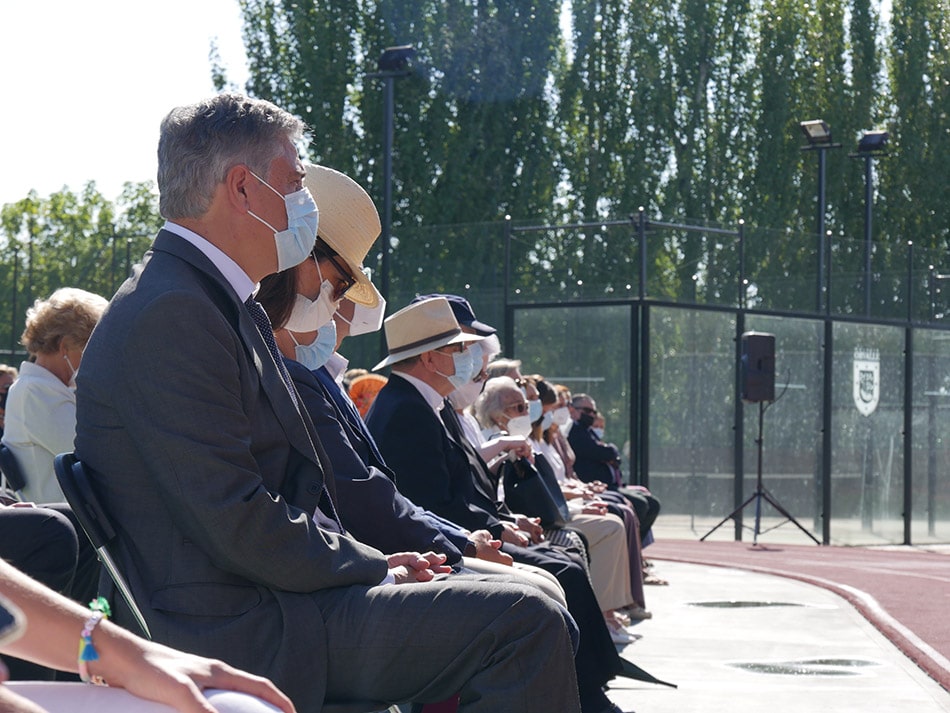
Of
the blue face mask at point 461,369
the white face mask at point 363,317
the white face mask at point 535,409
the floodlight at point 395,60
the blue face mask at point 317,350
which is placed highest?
the floodlight at point 395,60

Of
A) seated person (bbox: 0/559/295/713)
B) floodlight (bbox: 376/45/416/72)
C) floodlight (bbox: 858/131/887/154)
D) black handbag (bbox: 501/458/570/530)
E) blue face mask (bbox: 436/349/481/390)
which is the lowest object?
black handbag (bbox: 501/458/570/530)

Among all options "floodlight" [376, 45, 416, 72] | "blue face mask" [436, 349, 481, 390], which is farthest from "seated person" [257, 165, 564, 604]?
"floodlight" [376, 45, 416, 72]

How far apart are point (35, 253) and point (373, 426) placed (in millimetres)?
20684

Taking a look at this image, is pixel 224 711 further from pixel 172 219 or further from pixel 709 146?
pixel 709 146

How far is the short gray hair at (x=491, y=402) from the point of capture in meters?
7.88

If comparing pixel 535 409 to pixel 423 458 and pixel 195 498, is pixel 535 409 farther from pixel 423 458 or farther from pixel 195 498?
pixel 195 498

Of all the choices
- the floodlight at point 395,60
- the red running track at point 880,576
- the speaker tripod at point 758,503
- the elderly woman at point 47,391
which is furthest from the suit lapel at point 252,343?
the speaker tripod at point 758,503

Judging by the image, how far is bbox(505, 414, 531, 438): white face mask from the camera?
799cm

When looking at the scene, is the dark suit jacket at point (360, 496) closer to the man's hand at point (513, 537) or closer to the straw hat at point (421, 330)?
the man's hand at point (513, 537)

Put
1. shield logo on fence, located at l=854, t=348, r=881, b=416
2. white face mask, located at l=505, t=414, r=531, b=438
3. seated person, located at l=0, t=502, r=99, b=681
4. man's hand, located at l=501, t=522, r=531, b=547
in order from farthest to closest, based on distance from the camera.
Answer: shield logo on fence, located at l=854, t=348, r=881, b=416
white face mask, located at l=505, t=414, r=531, b=438
man's hand, located at l=501, t=522, r=531, b=547
seated person, located at l=0, t=502, r=99, b=681

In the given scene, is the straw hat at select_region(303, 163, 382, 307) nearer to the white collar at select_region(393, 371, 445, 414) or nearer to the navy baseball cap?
the white collar at select_region(393, 371, 445, 414)

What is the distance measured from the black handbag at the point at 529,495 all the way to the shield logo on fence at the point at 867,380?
40.0 feet

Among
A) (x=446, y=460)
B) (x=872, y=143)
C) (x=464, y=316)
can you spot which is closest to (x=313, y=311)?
(x=446, y=460)

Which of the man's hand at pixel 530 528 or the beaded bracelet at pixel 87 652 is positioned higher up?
the beaded bracelet at pixel 87 652
